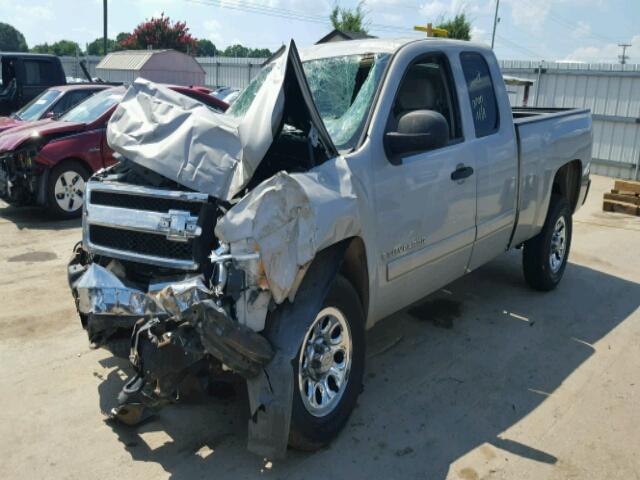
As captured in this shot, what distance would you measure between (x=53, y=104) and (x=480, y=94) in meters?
8.19

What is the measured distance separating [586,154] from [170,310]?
196 inches

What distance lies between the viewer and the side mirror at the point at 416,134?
3562 mm

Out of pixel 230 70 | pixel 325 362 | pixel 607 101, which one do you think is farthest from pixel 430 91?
pixel 230 70

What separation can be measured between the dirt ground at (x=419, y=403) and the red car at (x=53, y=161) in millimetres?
2477

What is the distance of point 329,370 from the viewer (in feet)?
11.2

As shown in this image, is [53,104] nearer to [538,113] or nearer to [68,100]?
[68,100]

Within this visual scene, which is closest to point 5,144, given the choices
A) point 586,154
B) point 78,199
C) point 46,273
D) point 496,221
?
point 78,199

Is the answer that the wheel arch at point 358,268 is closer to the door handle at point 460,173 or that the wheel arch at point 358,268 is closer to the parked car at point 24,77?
Result: the door handle at point 460,173

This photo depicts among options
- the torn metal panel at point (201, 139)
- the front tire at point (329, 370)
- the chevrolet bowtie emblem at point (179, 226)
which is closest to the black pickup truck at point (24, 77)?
the torn metal panel at point (201, 139)

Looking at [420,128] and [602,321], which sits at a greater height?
[420,128]

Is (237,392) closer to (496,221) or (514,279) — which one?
(496,221)

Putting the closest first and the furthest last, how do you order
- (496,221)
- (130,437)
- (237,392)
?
(130,437) → (237,392) → (496,221)

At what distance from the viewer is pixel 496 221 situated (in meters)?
4.90

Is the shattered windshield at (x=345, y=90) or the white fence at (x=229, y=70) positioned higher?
the white fence at (x=229, y=70)
